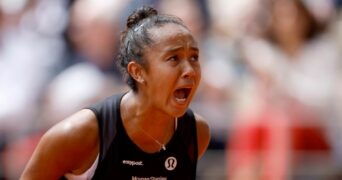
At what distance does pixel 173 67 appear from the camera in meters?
3.25

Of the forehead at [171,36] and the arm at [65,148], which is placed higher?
the forehead at [171,36]

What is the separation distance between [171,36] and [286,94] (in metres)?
2.29

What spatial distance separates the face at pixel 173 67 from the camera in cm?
325

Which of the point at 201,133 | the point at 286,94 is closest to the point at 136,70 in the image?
the point at 201,133

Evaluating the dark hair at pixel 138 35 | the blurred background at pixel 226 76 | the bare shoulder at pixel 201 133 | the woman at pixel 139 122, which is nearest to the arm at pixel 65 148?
the woman at pixel 139 122

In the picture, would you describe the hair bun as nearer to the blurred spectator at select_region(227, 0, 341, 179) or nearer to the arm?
the arm

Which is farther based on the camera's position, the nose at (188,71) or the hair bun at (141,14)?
the hair bun at (141,14)

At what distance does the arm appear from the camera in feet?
11.0

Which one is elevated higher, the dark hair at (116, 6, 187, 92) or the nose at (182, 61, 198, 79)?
the dark hair at (116, 6, 187, 92)

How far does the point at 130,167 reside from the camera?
11.3 feet

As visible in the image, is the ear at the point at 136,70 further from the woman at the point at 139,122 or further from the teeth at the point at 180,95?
the teeth at the point at 180,95

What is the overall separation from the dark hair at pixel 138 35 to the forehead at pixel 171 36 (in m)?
0.03

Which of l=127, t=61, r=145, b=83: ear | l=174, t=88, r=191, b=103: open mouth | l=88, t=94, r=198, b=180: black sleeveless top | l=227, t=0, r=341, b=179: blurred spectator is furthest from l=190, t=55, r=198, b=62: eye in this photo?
l=227, t=0, r=341, b=179: blurred spectator

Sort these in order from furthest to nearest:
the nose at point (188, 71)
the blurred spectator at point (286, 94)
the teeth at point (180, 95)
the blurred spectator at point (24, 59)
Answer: the blurred spectator at point (24, 59)
the blurred spectator at point (286, 94)
the teeth at point (180, 95)
the nose at point (188, 71)
